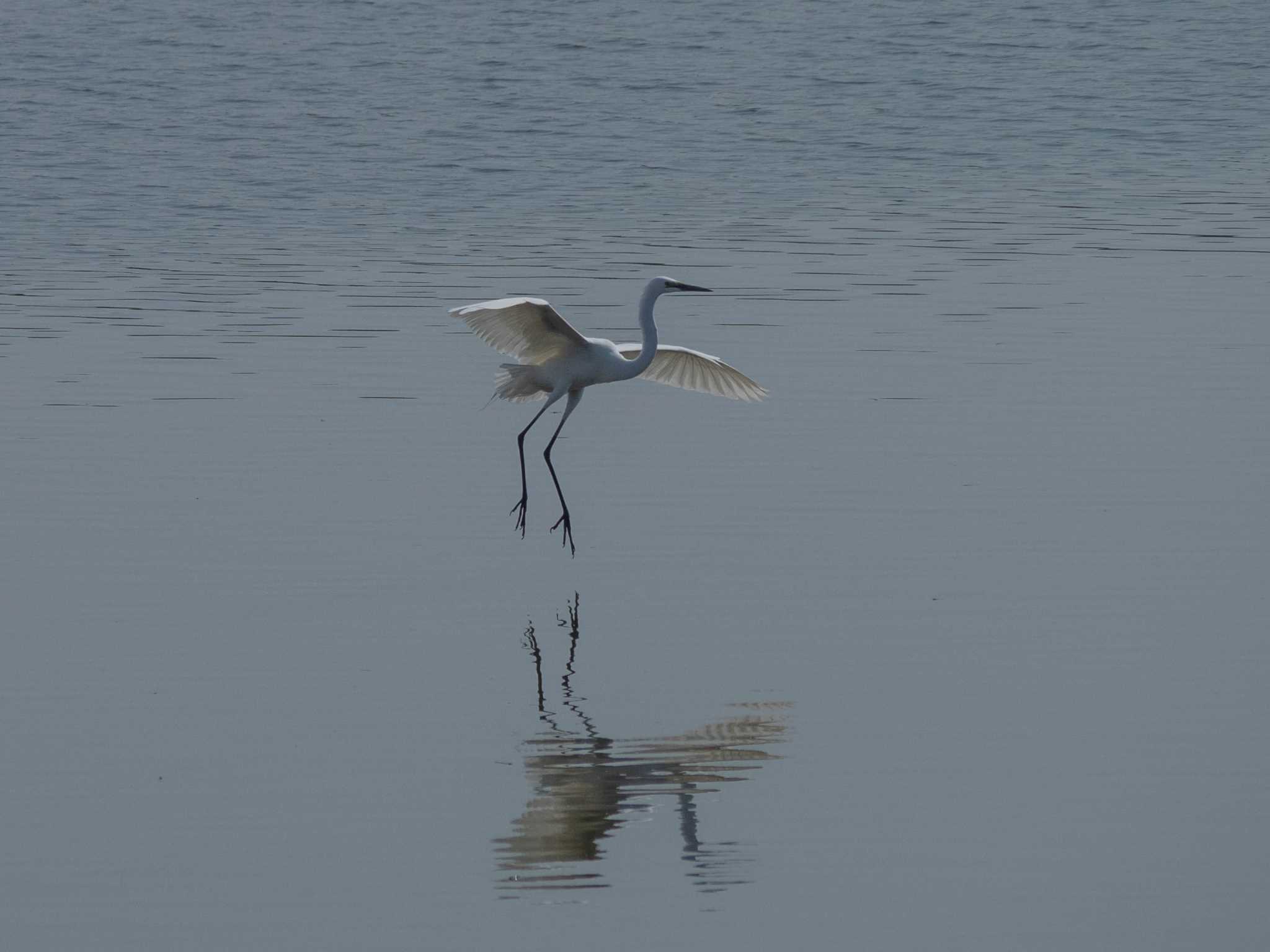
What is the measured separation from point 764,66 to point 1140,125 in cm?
→ 642

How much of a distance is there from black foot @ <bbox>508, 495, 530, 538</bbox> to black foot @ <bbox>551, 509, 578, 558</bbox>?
0.15 m

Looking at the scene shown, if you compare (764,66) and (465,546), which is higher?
(764,66)

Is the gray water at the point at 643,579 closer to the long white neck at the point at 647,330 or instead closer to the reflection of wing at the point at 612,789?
the reflection of wing at the point at 612,789

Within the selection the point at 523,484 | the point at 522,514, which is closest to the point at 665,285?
the point at 523,484

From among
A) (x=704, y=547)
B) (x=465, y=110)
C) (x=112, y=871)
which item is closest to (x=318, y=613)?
(x=704, y=547)

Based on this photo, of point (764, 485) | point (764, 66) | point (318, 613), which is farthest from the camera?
point (764, 66)

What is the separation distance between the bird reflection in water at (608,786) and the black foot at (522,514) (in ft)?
7.59

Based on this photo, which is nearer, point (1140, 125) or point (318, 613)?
point (318, 613)

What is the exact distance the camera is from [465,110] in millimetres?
28172

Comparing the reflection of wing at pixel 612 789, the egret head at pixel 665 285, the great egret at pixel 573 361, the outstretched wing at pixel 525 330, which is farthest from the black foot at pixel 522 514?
the reflection of wing at pixel 612 789

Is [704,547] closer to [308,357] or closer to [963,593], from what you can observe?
[963,593]

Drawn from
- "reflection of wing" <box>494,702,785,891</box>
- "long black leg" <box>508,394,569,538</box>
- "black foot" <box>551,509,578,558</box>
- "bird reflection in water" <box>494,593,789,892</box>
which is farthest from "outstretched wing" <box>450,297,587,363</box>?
"reflection of wing" <box>494,702,785,891</box>

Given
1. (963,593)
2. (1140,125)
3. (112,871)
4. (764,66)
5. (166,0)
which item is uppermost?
(166,0)

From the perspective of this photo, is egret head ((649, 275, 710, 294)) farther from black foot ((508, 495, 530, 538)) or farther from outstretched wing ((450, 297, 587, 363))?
black foot ((508, 495, 530, 538))
